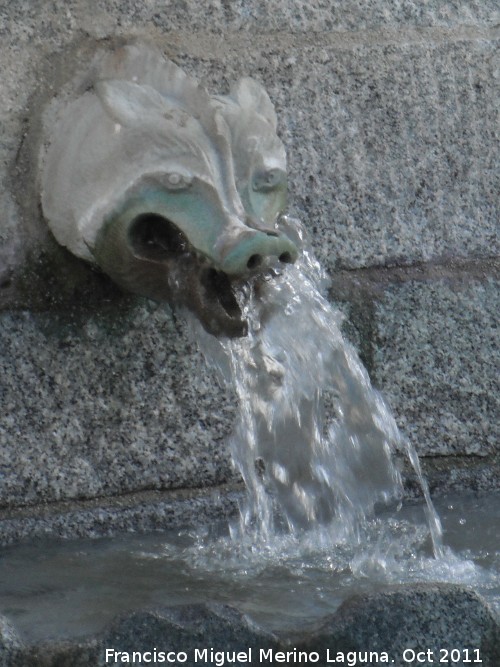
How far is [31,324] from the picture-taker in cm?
155

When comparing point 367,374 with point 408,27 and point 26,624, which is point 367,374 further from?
point 26,624

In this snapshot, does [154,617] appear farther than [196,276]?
No

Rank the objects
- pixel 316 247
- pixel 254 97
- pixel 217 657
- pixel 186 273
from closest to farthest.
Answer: pixel 217 657 < pixel 186 273 < pixel 254 97 < pixel 316 247

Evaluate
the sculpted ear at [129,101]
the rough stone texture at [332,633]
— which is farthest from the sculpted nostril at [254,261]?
the rough stone texture at [332,633]

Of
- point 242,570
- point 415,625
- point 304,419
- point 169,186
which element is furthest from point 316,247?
point 415,625

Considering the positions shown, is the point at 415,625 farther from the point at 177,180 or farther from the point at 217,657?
the point at 177,180

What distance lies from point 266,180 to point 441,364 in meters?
0.47

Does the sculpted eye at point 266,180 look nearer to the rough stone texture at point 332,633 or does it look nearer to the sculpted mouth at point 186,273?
the sculpted mouth at point 186,273

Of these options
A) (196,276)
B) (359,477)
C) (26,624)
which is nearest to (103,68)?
(196,276)

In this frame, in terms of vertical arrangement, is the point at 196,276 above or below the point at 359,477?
above

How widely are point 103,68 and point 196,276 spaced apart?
338 mm

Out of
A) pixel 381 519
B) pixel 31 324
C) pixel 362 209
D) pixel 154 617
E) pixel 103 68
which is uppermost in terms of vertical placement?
pixel 103 68

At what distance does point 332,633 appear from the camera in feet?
3.26

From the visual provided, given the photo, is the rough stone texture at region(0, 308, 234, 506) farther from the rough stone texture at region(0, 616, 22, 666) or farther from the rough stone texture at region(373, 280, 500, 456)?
the rough stone texture at region(0, 616, 22, 666)
